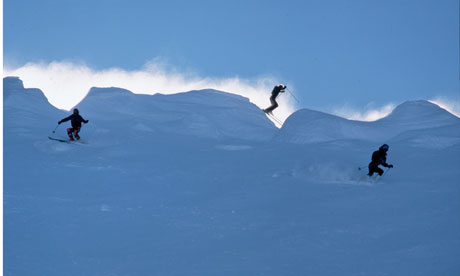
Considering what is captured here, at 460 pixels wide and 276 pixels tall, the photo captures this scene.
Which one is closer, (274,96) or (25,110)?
(25,110)

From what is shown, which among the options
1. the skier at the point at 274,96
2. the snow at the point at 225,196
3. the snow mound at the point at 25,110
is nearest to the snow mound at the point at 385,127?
the snow at the point at 225,196

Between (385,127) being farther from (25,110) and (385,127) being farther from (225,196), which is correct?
(25,110)

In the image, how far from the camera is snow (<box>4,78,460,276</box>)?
8547mm

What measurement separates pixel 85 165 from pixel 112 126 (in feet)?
23.6

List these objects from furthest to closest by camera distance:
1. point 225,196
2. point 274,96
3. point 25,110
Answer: point 274,96
point 25,110
point 225,196

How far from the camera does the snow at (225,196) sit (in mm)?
8547

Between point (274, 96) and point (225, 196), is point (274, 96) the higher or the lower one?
the higher one

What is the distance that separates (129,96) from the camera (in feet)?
91.7

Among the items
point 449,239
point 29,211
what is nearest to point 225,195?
point 29,211

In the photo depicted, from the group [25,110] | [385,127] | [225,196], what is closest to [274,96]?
[385,127]

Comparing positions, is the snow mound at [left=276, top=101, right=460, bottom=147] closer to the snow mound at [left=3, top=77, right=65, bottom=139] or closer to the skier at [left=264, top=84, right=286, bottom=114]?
the skier at [left=264, top=84, right=286, bottom=114]

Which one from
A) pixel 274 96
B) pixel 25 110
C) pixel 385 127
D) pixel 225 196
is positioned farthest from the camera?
pixel 274 96

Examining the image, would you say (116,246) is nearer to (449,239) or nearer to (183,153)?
A: (449,239)

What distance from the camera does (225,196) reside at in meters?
13.1
